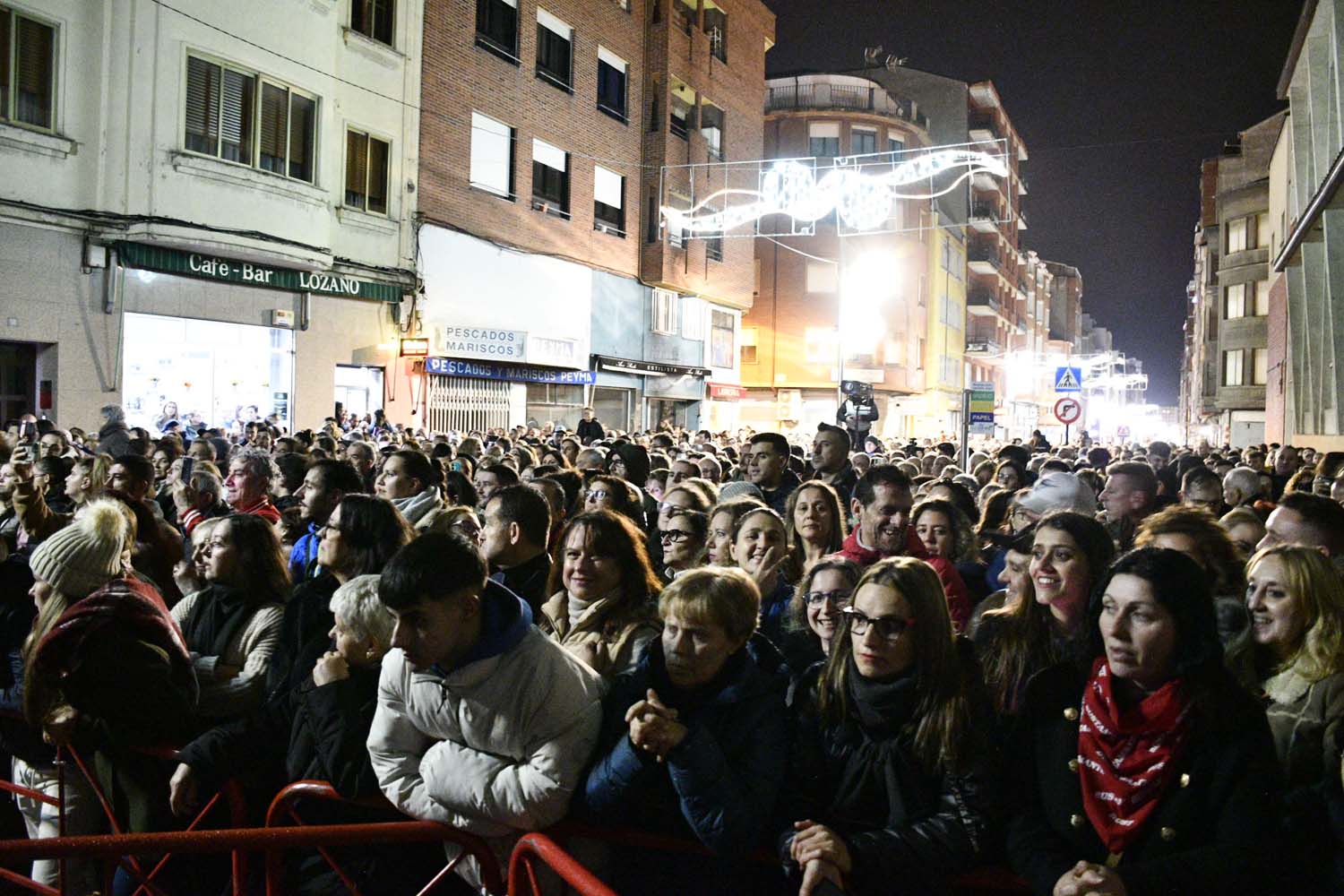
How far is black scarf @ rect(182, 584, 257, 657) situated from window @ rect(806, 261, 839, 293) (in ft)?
140

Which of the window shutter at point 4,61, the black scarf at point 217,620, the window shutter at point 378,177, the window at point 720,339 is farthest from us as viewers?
A: the window at point 720,339

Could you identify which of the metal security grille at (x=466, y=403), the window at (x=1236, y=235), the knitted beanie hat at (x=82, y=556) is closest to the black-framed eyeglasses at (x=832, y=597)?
the knitted beanie hat at (x=82, y=556)

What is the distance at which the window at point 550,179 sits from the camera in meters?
24.9

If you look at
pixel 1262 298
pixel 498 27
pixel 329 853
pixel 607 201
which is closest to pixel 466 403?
pixel 607 201

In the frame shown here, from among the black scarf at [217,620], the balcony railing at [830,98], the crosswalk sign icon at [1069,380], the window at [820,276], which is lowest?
the black scarf at [217,620]

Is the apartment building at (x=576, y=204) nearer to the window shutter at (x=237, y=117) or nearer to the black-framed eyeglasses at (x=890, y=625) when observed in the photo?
the window shutter at (x=237, y=117)

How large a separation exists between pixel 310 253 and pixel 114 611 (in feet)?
51.0

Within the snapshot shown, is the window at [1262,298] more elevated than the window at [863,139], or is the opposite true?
the window at [863,139]

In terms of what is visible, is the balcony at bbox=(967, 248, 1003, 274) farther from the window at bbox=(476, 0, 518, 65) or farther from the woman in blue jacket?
the woman in blue jacket

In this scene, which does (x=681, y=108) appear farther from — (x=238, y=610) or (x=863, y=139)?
(x=238, y=610)

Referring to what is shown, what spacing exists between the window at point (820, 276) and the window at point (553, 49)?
2166cm

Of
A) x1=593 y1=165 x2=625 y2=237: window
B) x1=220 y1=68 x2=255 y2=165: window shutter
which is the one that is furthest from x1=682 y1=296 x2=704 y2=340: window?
x1=220 y1=68 x2=255 y2=165: window shutter

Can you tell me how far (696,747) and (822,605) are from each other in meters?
1.20

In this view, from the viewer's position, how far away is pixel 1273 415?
106 feet
